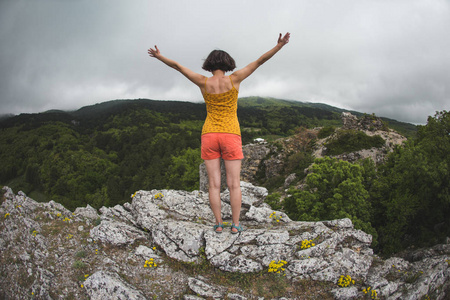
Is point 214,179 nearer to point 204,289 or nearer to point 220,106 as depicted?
point 220,106

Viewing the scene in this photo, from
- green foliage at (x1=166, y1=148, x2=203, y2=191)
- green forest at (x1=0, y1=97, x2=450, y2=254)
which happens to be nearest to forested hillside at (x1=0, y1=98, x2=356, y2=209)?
green foliage at (x1=166, y1=148, x2=203, y2=191)

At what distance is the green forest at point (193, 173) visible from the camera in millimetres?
15258

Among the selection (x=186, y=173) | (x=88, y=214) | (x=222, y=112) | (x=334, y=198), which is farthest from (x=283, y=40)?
(x=186, y=173)

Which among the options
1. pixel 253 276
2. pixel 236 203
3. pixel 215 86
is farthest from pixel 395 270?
pixel 215 86

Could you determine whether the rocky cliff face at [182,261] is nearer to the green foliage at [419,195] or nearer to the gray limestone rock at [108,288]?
the gray limestone rock at [108,288]

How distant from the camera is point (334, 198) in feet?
49.7

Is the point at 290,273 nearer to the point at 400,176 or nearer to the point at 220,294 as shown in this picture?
the point at 220,294

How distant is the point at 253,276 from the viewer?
536cm

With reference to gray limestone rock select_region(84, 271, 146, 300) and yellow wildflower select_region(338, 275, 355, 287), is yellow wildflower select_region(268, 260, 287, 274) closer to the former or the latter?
yellow wildflower select_region(338, 275, 355, 287)

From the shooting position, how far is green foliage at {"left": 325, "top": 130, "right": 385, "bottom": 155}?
99.6ft

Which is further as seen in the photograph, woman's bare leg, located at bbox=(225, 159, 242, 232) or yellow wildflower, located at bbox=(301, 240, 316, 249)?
yellow wildflower, located at bbox=(301, 240, 316, 249)

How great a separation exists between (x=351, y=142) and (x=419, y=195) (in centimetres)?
1679

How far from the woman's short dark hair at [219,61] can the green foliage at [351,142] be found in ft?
102

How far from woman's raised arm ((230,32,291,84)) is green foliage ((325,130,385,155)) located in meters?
30.8
